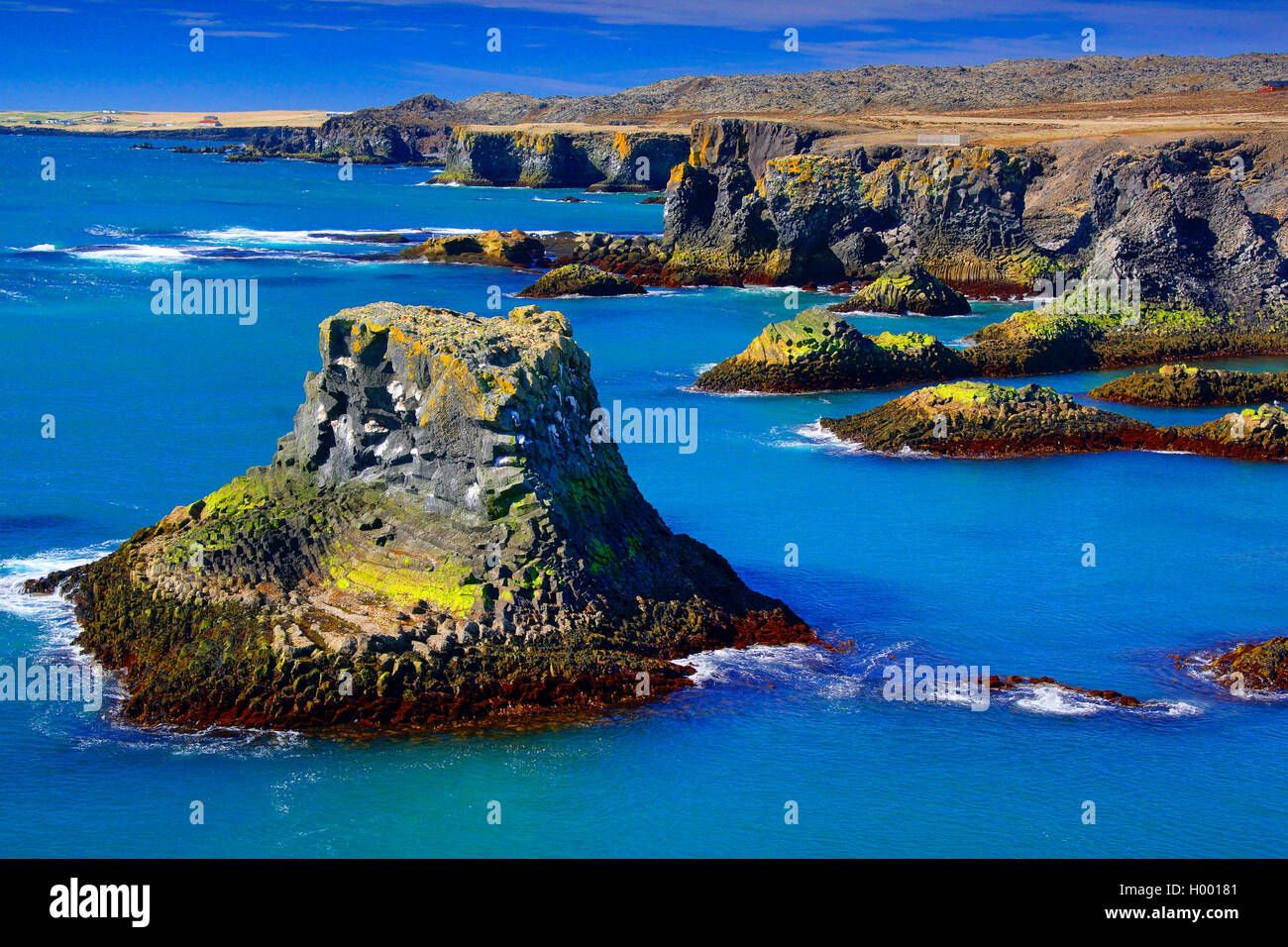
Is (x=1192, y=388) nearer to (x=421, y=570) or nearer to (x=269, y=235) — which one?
(x=421, y=570)

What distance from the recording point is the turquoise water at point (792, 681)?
14.0 m

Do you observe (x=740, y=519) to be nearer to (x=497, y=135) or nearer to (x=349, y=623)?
(x=349, y=623)

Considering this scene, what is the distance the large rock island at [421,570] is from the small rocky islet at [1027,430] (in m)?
12.6

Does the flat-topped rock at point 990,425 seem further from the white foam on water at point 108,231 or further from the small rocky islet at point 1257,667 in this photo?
the white foam on water at point 108,231

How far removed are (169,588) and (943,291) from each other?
137ft

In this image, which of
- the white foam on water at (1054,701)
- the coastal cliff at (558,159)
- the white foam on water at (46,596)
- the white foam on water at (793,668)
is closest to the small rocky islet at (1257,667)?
the white foam on water at (1054,701)

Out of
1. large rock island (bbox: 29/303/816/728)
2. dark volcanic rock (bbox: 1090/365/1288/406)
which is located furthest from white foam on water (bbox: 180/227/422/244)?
large rock island (bbox: 29/303/816/728)

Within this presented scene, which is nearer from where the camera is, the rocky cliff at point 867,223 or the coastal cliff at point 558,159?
the rocky cliff at point 867,223

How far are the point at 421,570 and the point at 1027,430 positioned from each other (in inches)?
745

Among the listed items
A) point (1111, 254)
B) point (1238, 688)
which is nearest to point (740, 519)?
point (1238, 688)

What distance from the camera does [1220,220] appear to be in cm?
4816

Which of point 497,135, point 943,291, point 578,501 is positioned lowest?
point 578,501

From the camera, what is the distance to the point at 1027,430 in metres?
31.3

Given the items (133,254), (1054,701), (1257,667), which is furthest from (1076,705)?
(133,254)
